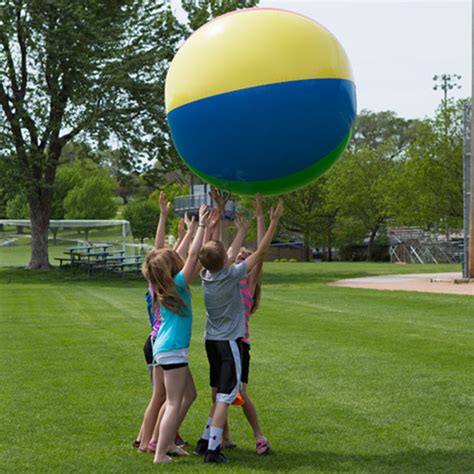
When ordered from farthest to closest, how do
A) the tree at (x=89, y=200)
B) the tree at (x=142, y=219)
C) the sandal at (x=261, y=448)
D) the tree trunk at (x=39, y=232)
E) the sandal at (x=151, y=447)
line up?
the tree at (x=89, y=200) → the tree at (x=142, y=219) → the tree trunk at (x=39, y=232) → the sandal at (x=151, y=447) → the sandal at (x=261, y=448)

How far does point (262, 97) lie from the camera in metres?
5.50

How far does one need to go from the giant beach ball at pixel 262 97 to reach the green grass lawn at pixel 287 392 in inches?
76.5

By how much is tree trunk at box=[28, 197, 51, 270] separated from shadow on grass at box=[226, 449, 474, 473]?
2625 centimetres

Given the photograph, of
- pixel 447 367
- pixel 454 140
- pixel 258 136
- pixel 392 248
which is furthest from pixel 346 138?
pixel 392 248

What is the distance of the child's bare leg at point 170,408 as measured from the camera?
561 cm

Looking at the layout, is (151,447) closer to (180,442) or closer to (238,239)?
(180,442)

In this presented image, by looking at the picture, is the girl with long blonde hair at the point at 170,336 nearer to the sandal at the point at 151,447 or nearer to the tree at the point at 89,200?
the sandal at the point at 151,447

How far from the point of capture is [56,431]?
6609 mm

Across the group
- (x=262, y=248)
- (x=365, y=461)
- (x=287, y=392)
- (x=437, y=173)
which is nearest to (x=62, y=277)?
(x=437, y=173)

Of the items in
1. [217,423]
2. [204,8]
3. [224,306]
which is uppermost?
[204,8]

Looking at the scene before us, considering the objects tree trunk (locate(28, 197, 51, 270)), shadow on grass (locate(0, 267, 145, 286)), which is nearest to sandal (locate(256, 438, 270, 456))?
shadow on grass (locate(0, 267, 145, 286))

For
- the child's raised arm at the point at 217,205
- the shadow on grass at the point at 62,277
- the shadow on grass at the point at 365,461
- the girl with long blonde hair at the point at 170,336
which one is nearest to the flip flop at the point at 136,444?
the girl with long blonde hair at the point at 170,336

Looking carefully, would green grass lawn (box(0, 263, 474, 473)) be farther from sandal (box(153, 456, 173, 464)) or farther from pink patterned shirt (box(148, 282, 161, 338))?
pink patterned shirt (box(148, 282, 161, 338))

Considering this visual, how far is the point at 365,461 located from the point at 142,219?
6278cm
